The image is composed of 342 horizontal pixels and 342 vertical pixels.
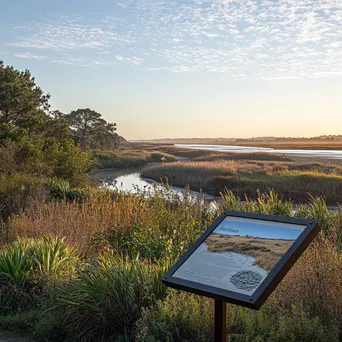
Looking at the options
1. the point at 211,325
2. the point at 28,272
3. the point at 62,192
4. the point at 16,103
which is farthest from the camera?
the point at 16,103

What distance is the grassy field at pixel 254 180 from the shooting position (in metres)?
28.6

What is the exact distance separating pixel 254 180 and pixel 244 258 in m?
29.5

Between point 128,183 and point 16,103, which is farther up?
point 16,103

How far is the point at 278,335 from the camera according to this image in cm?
386

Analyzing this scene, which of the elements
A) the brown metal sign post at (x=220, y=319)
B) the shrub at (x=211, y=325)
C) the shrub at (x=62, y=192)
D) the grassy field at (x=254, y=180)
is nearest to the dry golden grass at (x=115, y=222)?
the shrub at (x=211, y=325)

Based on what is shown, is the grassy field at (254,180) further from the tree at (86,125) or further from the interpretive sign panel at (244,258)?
the tree at (86,125)

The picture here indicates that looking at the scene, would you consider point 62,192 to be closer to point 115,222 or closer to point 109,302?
point 115,222

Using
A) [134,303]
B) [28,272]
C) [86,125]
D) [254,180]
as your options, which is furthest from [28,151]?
[86,125]

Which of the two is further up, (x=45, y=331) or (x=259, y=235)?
(x=259, y=235)

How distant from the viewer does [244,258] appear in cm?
329

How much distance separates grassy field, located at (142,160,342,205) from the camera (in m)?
28.6

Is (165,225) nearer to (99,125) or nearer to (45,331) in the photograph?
(45,331)

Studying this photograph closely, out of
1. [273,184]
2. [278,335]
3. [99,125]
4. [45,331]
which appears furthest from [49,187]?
[99,125]

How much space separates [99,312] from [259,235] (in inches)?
79.5
